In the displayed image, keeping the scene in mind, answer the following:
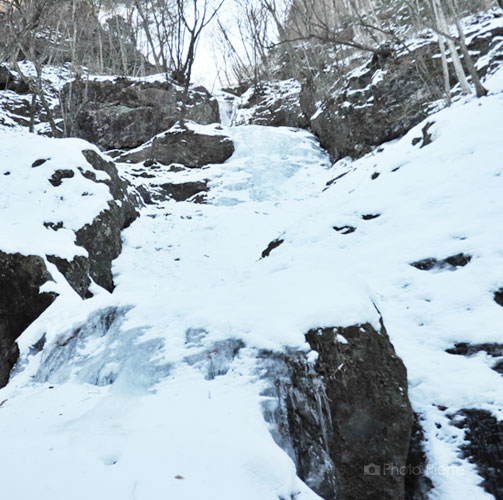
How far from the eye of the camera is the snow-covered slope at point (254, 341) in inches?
81.4

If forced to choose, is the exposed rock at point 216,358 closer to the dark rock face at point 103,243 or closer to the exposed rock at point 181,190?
the dark rock face at point 103,243

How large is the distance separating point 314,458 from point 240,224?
8522mm

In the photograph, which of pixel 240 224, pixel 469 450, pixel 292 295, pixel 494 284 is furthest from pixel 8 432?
pixel 240 224

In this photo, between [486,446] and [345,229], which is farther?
[345,229]

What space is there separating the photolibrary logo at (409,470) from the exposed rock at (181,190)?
11090 millimetres

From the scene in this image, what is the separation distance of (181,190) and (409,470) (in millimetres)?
11382

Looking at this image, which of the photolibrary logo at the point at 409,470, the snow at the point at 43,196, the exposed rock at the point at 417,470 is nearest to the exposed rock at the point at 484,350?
the exposed rock at the point at 417,470

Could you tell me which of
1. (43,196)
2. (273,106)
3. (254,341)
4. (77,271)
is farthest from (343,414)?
(273,106)

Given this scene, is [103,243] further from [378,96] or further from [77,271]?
[378,96]

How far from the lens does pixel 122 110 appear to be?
53.3 feet

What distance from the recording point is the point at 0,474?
74.0 inches

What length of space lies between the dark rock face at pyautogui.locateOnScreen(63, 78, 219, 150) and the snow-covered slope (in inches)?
387

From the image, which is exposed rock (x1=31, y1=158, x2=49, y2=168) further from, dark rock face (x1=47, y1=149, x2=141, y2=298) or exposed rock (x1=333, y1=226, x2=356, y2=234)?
exposed rock (x1=333, y1=226, x2=356, y2=234)

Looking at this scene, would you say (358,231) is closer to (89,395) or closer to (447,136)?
(447,136)
